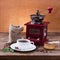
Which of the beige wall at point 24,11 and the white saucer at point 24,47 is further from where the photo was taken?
the beige wall at point 24,11

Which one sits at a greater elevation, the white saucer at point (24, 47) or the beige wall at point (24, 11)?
the beige wall at point (24, 11)

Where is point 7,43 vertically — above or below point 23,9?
below

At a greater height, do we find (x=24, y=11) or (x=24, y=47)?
(x=24, y=11)

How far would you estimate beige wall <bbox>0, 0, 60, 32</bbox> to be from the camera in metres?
1.85

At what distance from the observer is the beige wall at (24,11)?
1852 mm

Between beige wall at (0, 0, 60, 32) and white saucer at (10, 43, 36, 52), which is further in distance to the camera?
beige wall at (0, 0, 60, 32)

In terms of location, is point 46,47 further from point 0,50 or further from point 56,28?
point 56,28

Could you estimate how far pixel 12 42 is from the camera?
4.88 feet

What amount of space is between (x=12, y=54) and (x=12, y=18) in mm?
718

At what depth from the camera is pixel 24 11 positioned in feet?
6.11

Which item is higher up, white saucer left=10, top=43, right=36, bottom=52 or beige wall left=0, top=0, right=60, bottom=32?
beige wall left=0, top=0, right=60, bottom=32

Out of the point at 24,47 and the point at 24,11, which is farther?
the point at 24,11
